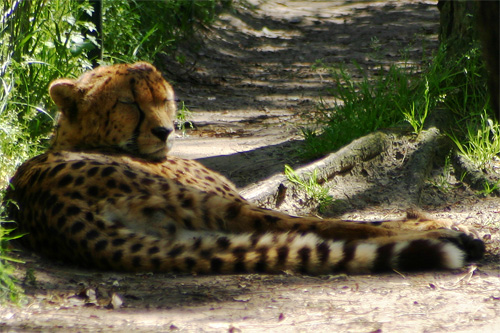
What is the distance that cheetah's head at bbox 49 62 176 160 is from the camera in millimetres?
3980

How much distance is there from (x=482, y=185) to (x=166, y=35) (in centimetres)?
573

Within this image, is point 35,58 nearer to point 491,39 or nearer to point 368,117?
point 368,117

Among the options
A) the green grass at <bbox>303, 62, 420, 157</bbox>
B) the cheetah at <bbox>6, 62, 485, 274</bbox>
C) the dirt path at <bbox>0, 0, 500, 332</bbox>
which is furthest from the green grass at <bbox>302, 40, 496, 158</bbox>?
the cheetah at <bbox>6, 62, 485, 274</bbox>

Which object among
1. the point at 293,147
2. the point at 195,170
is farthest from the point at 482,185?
the point at 195,170

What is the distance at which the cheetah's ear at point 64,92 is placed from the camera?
13.0ft

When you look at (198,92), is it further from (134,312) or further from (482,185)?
(134,312)

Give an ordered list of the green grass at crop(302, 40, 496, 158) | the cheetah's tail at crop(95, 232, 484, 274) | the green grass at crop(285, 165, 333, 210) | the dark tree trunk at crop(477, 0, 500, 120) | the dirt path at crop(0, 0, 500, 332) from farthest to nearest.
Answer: the green grass at crop(302, 40, 496, 158) < the green grass at crop(285, 165, 333, 210) < the cheetah's tail at crop(95, 232, 484, 274) < the dirt path at crop(0, 0, 500, 332) < the dark tree trunk at crop(477, 0, 500, 120)

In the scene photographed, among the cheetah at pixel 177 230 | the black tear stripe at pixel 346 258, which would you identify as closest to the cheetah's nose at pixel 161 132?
the cheetah at pixel 177 230

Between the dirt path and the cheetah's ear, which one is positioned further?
the cheetah's ear

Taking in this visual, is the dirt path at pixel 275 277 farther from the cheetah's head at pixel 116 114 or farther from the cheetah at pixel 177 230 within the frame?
the cheetah's head at pixel 116 114

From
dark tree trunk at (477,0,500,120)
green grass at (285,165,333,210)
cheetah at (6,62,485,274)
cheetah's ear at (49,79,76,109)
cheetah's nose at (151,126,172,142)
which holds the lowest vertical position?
green grass at (285,165,333,210)

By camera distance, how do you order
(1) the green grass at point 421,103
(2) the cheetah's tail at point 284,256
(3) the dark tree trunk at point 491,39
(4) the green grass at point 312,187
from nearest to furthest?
(3) the dark tree trunk at point 491,39 → (2) the cheetah's tail at point 284,256 → (4) the green grass at point 312,187 → (1) the green grass at point 421,103

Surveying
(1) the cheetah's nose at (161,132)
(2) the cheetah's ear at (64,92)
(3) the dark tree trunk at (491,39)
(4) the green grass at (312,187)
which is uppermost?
(3) the dark tree trunk at (491,39)

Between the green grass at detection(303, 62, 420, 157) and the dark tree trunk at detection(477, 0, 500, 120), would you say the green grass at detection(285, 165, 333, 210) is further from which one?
the dark tree trunk at detection(477, 0, 500, 120)
